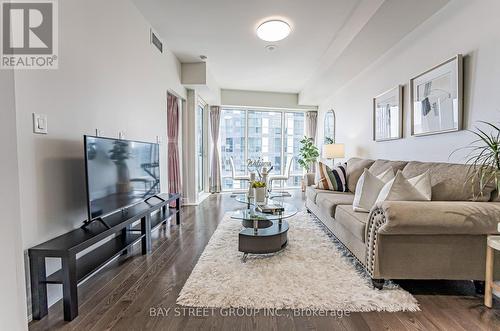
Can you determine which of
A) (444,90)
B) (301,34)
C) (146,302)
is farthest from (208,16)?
(146,302)

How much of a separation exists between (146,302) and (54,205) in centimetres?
99

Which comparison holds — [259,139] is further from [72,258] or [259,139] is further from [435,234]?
[72,258]

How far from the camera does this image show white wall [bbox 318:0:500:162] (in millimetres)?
2131

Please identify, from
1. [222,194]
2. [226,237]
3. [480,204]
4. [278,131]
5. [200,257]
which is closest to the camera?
[480,204]

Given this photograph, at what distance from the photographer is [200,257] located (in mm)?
2582

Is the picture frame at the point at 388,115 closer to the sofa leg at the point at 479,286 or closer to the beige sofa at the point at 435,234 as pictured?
the beige sofa at the point at 435,234

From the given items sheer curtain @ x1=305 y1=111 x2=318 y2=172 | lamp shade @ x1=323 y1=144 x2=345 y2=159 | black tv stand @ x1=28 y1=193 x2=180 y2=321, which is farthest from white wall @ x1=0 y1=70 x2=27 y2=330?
sheer curtain @ x1=305 y1=111 x2=318 y2=172

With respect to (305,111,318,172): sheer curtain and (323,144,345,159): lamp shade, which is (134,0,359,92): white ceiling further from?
(305,111,318,172): sheer curtain

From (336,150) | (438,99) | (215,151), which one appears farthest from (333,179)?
(215,151)

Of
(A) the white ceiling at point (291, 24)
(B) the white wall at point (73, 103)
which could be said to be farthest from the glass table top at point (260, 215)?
(A) the white ceiling at point (291, 24)

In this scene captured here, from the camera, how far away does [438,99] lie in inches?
106

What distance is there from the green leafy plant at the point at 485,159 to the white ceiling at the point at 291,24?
140 cm

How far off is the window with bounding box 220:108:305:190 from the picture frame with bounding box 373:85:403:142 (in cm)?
333

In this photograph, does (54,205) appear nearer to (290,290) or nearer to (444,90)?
(290,290)
